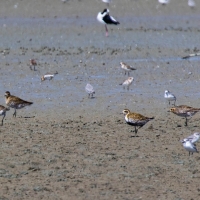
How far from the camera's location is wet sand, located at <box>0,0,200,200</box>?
8922mm

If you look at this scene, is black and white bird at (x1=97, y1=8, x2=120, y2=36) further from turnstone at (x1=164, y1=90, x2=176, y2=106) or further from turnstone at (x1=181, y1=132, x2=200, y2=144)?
turnstone at (x1=181, y1=132, x2=200, y2=144)

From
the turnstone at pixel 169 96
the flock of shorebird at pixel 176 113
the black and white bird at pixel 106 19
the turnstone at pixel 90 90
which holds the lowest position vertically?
the black and white bird at pixel 106 19

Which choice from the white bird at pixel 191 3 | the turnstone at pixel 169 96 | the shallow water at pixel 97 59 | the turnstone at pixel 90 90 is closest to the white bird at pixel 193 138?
the shallow water at pixel 97 59

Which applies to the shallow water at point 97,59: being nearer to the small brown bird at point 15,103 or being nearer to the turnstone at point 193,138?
the small brown bird at point 15,103

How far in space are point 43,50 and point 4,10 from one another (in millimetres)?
9603

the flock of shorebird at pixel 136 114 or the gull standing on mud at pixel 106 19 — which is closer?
the flock of shorebird at pixel 136 114

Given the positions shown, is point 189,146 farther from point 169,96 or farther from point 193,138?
point 169,96

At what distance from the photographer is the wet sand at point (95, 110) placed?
8.92m

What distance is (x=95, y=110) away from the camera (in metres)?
13.8

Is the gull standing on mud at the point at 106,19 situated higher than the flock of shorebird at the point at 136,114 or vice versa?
the flock of shorebird at the point at 136,114

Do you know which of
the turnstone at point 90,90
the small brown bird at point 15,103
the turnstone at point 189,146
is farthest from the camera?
the turnstone at point 90,90

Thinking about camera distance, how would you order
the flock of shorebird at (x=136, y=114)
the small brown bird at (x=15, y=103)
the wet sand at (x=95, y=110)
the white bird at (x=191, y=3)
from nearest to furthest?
1. the wet sand at (x=95, y=110)
2. the flock of shorebird at (x=136, y=114)
3. the small brown bird at (x=15, y=103)
4. the white bird at (x=191, y=3)

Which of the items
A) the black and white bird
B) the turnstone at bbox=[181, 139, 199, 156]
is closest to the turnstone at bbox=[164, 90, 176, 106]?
the turnstone at bbox=[181, 139, 199, 156]

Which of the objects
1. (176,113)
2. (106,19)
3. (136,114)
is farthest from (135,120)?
(106,19)
